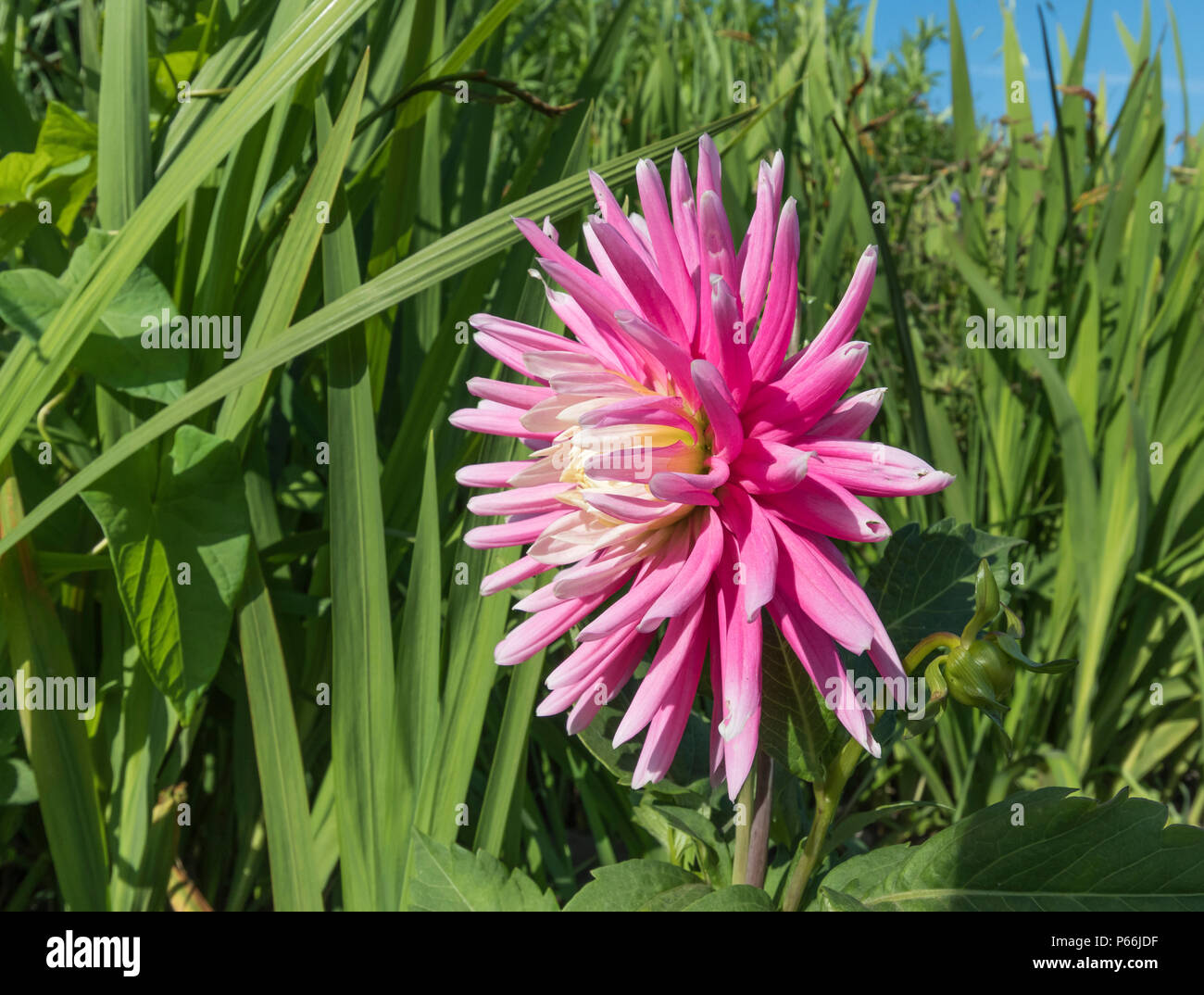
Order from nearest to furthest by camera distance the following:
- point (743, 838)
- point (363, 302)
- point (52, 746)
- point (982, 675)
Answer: point (982, 675) → point (743, 838) → point (363, 302) → point (52, 746)

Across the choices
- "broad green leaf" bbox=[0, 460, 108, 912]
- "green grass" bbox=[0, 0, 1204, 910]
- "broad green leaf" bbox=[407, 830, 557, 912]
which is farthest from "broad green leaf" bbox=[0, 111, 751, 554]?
"broad green leaf" bbox=[407, 830, 557, 912]

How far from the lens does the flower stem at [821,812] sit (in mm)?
468

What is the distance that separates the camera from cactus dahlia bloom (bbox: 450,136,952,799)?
1.32 feet

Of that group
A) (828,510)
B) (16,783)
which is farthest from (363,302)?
(16,783)

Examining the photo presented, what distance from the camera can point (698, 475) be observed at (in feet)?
1.36

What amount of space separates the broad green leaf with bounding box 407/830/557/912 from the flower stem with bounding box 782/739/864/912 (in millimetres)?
149

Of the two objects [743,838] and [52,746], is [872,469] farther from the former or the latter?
[52,746]

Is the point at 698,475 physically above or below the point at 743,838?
above

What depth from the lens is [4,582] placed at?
731 mm

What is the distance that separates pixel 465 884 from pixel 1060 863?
0.35m

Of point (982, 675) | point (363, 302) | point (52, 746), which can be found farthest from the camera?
point (52, 746)

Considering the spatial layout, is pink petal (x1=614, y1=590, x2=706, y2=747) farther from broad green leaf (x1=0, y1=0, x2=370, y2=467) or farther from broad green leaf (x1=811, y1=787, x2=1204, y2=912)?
broad green leaf (x1=0, y1=0, x2=370, y2=467)

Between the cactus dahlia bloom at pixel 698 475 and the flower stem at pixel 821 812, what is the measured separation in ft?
0.20
